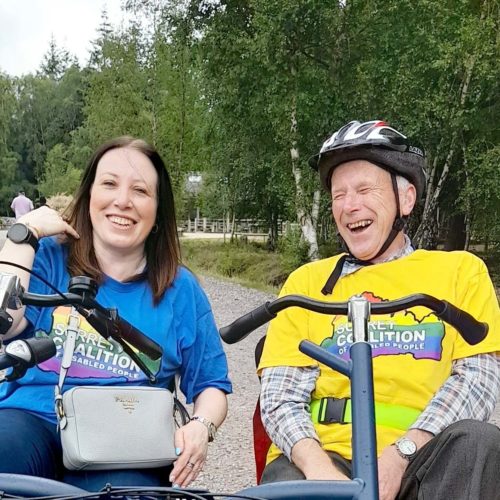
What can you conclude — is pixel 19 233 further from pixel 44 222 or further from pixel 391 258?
pixel 391 258

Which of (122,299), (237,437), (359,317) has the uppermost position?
(359,317)

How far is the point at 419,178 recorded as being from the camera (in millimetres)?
2734

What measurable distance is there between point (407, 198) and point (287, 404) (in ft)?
3.04

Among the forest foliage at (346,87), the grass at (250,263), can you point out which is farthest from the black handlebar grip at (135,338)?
the grass at (250,263)

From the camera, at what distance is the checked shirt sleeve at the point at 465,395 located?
223cm

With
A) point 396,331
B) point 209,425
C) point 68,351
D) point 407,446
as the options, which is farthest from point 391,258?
point 68,351

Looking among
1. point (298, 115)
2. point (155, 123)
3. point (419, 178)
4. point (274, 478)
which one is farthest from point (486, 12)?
point (155, 123)

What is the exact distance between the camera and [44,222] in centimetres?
243

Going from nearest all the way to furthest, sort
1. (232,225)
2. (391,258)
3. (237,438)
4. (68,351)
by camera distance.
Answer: (68,351), (391,258), (237,438), (232,225)

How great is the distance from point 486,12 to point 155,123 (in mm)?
16769

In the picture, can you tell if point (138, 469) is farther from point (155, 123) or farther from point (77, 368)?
point (155, 123)

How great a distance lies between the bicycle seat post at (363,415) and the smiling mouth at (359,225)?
3.80ft

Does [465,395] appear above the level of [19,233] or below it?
below

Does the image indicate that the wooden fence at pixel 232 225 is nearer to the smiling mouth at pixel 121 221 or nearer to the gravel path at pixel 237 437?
the gravel path at pixel 237 437
